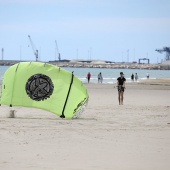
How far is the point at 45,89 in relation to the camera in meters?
14.1

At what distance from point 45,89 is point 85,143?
455cm

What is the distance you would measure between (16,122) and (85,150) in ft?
13.4

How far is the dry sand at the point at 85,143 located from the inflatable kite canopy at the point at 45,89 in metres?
0.39

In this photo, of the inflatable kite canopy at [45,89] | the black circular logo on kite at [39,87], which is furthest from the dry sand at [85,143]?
the black circular logo on kite at [39,87]

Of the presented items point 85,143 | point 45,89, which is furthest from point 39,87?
point 85,143

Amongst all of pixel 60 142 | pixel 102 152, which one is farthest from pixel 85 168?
pixel 60 142

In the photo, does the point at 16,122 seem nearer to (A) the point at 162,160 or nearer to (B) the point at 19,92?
(B) the point at 19,92

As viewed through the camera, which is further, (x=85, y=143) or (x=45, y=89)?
(x=45, y=89)

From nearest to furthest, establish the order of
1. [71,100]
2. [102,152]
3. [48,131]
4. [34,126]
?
[102,152], [48,131], [34,126], [71,100]

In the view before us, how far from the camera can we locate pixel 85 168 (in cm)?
762

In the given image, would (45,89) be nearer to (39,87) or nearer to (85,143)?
(39,87)

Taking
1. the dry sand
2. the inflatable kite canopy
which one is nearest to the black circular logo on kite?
the inflatable kite canopy

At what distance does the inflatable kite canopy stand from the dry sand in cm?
39

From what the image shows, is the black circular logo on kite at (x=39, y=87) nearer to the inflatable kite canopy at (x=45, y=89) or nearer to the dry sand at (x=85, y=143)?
the inflatable kite canopy at (x=45, y=89)
